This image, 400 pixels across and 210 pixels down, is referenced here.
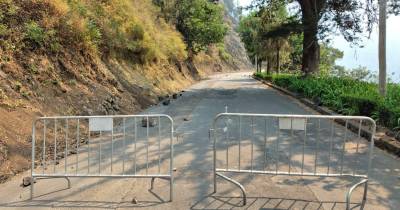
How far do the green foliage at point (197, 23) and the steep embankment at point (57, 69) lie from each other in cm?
3053

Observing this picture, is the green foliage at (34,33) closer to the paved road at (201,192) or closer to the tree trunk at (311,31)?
the paved road at (201,192)

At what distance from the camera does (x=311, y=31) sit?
77.0 feet

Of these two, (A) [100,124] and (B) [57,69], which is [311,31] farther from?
(A) [100,124]

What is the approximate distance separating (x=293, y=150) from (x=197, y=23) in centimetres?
4443

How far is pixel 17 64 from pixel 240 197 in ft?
24.1

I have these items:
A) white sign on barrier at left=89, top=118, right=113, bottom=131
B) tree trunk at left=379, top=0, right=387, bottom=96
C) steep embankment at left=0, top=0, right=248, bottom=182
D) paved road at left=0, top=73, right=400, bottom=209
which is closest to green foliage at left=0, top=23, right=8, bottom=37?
steep embankment at left=0, top=0, right=248, bottom=182

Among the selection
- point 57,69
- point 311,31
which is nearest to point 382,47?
point 57,69

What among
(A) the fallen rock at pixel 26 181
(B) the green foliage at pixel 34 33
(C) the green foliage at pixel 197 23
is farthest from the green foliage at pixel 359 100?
(C) the green foliage at pixel 197 23

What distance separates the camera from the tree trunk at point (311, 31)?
76.4ft

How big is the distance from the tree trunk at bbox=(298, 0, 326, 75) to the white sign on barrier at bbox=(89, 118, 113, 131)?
62.0 ft

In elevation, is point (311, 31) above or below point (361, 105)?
above

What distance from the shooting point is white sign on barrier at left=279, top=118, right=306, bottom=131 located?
20.2 ft

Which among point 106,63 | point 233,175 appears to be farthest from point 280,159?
point 106,63

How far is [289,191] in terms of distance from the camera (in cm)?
620
